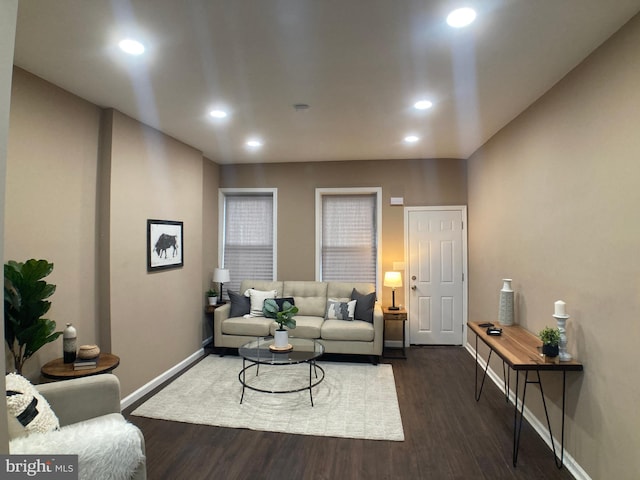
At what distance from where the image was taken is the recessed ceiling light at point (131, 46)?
2064mm

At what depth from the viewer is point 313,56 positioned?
2.24 meters

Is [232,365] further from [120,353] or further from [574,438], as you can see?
[574,438]

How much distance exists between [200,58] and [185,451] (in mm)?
2764

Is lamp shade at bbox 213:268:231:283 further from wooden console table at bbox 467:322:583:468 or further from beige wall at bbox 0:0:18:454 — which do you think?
beige wall at bbox 0:0:18:454

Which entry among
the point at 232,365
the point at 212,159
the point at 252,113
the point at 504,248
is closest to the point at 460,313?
the point at 504,248

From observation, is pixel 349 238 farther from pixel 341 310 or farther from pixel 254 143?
pixel 254 143

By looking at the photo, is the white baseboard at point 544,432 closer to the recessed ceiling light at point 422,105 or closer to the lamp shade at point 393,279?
the lamp shade at point 393,279

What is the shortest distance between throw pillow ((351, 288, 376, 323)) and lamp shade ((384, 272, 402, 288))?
26 cm

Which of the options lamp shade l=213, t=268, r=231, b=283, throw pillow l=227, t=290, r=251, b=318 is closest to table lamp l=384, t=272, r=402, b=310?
throw pillow l=227, t=290, r=251, b=318

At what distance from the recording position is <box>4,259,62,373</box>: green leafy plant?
2195 millimetres

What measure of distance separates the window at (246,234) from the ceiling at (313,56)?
6.83 ft

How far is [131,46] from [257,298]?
3.43 meters

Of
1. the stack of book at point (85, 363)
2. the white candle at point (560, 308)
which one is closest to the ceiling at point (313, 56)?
the white candle at point (560, 308)

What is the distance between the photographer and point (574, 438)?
236cm
